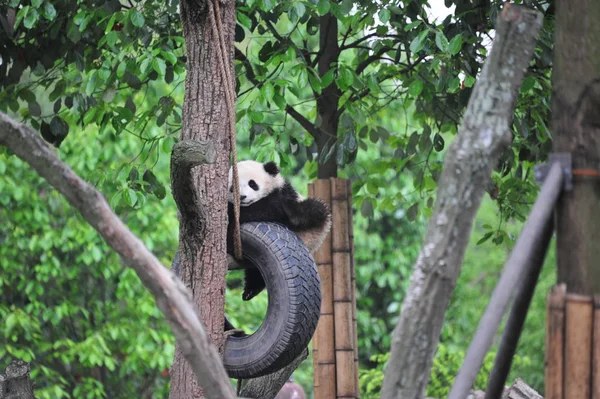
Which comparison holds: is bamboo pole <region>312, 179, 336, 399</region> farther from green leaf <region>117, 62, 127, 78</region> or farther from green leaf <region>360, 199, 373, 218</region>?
green leaf <region>117, 62, 127, 78</region>

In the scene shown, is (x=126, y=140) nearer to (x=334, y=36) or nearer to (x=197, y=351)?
(x=334, y=36)

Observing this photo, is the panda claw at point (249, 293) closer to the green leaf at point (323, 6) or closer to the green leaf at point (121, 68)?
the green leaf at point (121, 68)

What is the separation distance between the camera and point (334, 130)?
4914mm

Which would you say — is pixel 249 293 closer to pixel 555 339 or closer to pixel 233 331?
pixel 233 331

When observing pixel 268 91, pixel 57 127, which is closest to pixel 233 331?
pixel 268 91

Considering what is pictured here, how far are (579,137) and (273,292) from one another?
4.41 ft

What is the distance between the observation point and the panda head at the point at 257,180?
3871 millimetres

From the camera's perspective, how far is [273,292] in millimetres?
3154

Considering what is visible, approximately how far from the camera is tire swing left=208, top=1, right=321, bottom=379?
308cm

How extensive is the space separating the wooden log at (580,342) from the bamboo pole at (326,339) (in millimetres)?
2398

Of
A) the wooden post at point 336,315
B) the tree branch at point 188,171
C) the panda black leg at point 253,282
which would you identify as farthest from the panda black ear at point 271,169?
the tree branch at point 188,171

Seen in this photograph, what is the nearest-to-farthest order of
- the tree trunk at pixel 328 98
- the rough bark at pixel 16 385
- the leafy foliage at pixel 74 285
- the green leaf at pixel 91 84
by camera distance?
the rough bark at pixel 16 385, the green leaf at pixel 91 84, the tree trunk at pixel 328 98, the leafy foliage at pixel 74 285

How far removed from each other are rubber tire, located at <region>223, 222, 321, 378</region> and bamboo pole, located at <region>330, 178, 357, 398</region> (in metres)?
1.27

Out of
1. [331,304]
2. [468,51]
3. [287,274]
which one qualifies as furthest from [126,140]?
[287,274]
